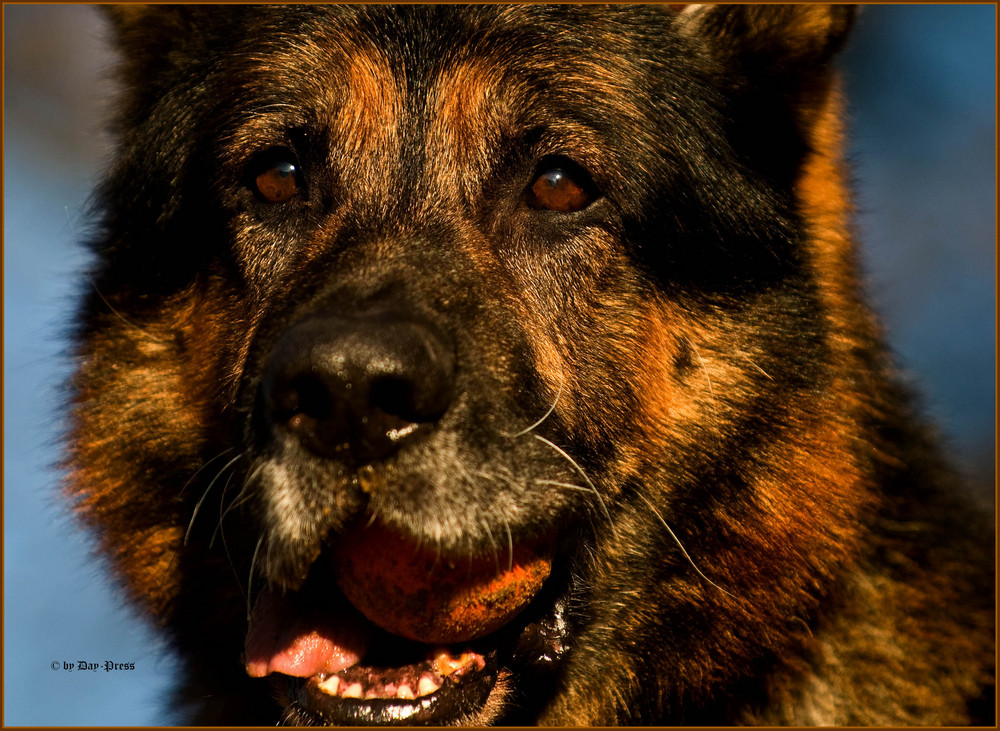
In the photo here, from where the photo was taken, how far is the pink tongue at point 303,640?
319 centimetres

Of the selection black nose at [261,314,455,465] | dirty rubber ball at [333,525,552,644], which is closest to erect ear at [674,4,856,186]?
black nose at [261,314,455,465]

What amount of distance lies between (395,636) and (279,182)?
1.71m

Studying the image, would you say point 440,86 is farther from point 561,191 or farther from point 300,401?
point 300,401

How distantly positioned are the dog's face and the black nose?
12 cm

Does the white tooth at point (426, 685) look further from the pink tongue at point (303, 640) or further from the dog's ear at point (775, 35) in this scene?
the dog's ear at point (775, 35)

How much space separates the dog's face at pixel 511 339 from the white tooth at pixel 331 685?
0.08 feet

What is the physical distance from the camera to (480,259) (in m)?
3.39

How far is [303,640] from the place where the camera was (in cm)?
324

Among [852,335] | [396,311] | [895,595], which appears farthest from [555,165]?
[895,595]

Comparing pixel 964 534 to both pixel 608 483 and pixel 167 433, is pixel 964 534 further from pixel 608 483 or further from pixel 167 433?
pixel 167 433

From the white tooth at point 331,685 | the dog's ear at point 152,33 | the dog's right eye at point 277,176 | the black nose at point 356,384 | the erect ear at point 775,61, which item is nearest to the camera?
the black nose at point 356,384

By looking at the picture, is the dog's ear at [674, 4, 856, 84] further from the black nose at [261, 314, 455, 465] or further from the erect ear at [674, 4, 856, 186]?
the black nose at [261, 314, 455, 465]

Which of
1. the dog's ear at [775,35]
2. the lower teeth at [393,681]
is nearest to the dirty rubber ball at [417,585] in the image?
the lower teeth at [393,681]

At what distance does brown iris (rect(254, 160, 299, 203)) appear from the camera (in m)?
3.65
